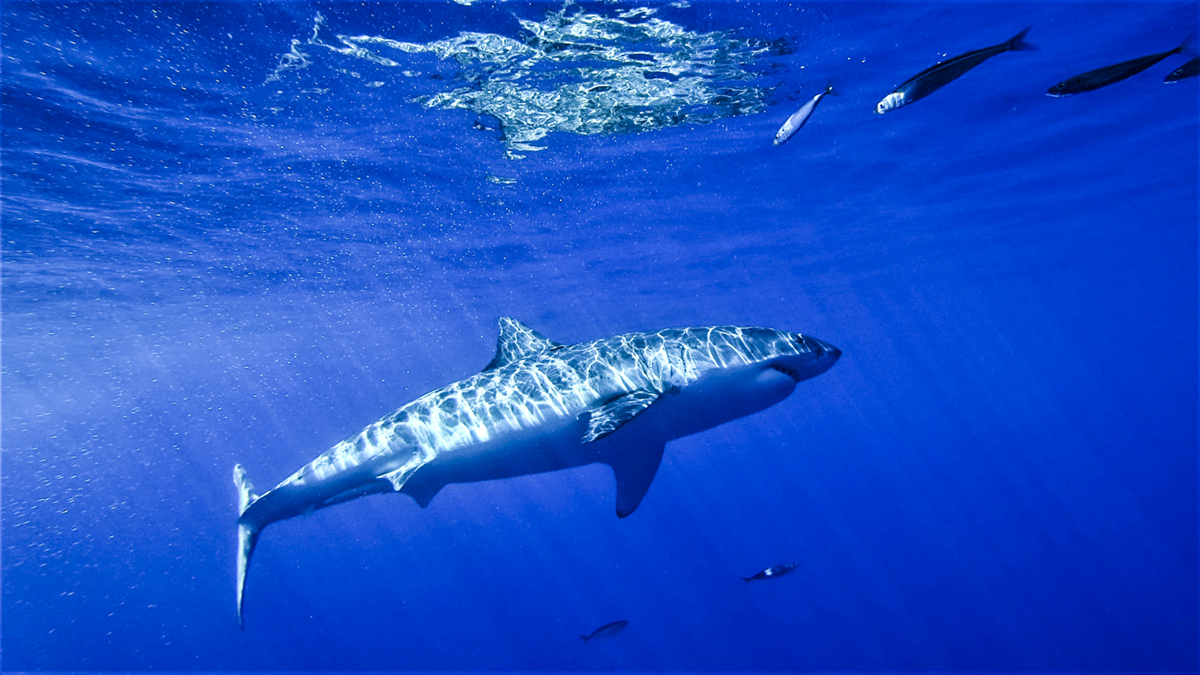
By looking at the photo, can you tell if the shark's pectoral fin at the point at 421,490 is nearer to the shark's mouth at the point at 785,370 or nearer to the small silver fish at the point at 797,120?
the shark's mouth at the point at 785,370

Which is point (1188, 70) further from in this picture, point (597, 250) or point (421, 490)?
point (597, 250)

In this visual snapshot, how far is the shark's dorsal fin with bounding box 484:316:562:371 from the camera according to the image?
7.57 m

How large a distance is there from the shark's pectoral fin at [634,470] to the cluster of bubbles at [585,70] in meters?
6.88

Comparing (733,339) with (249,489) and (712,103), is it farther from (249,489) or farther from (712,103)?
(712,103)

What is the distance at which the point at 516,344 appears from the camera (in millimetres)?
7719

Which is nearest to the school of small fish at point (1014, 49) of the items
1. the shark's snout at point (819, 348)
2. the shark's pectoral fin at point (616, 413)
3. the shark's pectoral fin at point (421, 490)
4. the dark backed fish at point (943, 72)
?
the dark backed fish at point (943, 72)

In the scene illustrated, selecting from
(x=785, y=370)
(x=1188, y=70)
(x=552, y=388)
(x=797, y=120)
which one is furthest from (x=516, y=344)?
(x=1188, y=70)

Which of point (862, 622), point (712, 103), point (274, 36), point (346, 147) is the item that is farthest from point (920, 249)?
point (274, 36)

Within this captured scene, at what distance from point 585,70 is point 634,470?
7625 mm

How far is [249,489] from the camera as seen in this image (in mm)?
7746

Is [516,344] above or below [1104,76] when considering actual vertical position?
above

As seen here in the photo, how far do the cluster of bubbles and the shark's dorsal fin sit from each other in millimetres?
5081

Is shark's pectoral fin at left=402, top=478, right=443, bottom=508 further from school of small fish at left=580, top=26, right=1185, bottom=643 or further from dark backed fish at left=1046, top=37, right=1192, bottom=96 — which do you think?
dark backed fish at left=1046, top=37, right=1192, bottom=96

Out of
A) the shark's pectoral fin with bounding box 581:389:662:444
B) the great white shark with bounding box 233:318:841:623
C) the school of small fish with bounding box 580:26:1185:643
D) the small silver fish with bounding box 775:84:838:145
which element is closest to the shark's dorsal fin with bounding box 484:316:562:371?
the great white shark with bounding box 233:318:841:623
